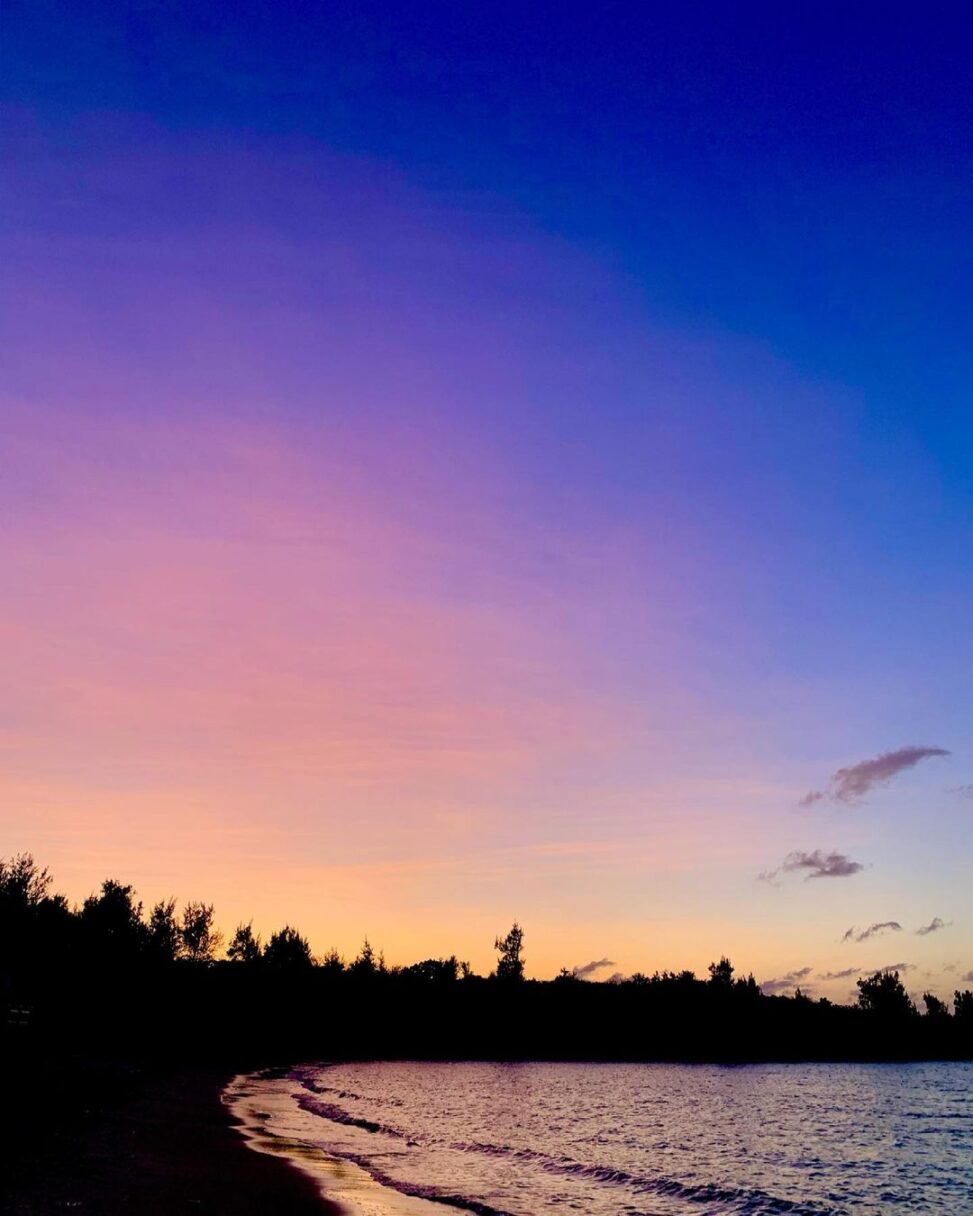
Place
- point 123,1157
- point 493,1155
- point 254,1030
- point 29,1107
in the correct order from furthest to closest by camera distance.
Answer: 1. point 254,1030
2. point 493,1155
3. point 29,1107
4. point 123,1157

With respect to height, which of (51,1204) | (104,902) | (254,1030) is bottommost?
(254,1030)

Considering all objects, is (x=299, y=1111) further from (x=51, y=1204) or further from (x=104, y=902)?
(x=104, y=902)

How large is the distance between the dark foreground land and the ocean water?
2521mm

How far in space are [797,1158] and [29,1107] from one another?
4939cm

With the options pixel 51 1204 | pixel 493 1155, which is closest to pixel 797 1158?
pixel 493 1155

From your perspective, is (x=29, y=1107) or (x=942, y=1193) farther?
(x=942, y=1193)

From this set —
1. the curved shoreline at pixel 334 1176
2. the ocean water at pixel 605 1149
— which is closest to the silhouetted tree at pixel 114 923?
the ocean water at pixel 605 1149

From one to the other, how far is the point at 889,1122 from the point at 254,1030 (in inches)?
5954

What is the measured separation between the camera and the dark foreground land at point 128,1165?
79.3 ft

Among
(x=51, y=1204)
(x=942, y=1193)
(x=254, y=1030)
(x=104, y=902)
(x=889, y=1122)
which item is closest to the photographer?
(x=51, y=1204)

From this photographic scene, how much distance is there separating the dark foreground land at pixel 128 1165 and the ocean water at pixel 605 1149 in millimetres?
2521

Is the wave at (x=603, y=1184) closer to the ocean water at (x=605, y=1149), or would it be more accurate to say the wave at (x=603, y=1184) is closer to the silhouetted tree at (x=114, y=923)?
the ocean water at (x=605, y=1149)

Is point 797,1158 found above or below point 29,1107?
below

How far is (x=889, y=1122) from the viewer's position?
89.8 m
